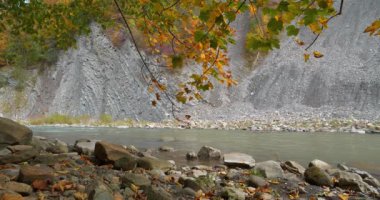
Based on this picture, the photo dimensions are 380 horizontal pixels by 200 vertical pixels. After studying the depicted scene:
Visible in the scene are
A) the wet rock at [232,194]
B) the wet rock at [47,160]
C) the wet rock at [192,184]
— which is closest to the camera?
the wet rock at [232,194]

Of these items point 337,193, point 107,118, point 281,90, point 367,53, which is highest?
point 367,53

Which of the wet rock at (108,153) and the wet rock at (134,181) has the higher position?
the wet rock at (108,153)

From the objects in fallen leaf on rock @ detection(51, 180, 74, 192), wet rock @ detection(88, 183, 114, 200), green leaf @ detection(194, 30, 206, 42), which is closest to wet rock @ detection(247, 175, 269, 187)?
wet rock @ detection(88, 183, 114, 200)

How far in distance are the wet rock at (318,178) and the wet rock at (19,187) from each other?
484cm

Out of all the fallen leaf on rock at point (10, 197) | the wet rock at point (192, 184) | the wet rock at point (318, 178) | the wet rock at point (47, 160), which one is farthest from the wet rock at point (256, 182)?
the fallen leaf on rock at point (10, 197)

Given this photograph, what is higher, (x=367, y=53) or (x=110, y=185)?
(x=367, y=53)

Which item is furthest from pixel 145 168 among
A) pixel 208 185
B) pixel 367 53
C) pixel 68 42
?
pixel 367 53

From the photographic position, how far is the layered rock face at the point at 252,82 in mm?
28391

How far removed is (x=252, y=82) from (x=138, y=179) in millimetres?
29337

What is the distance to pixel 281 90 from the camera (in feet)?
102

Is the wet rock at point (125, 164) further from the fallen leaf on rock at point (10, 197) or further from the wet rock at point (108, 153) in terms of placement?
the fallen leaf on rock at point (10, 197)

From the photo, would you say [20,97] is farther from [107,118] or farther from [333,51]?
[333,51]

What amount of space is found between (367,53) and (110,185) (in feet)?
96.1

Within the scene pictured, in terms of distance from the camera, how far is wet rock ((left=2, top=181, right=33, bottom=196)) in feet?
14.0
